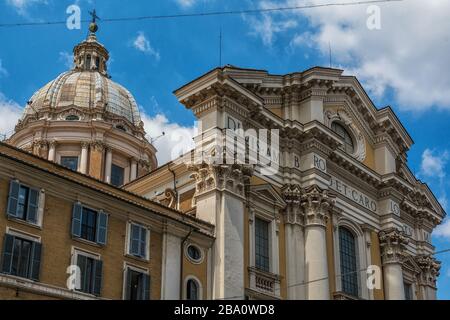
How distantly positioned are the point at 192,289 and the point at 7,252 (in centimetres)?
876

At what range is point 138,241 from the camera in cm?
2842

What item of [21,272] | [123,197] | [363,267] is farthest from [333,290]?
[21,272]

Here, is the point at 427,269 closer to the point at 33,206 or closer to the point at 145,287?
the point at 145,287

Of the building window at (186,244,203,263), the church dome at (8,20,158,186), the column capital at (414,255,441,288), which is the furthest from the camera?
the church dome at (8,20,158,186)

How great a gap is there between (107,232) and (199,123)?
895 cm

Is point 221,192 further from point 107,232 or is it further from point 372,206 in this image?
point 372,206

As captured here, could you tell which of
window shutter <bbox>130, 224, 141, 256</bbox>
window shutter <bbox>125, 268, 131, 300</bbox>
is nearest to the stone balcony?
window shutter <bbox>130, 224, 141, 256</bbox>

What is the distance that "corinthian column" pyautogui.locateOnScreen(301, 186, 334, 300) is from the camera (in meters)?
34.5

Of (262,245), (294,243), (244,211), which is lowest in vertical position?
(262,245)

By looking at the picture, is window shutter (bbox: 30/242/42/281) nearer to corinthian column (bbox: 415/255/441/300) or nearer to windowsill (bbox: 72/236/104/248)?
windowsill (bbox: 72/236/104/248)

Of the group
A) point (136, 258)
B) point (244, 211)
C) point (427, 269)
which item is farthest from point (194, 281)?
point (427, 269)

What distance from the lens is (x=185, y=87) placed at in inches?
1378

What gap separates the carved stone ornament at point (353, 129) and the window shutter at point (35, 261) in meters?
21.0

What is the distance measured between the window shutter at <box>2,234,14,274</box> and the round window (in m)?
8.47
